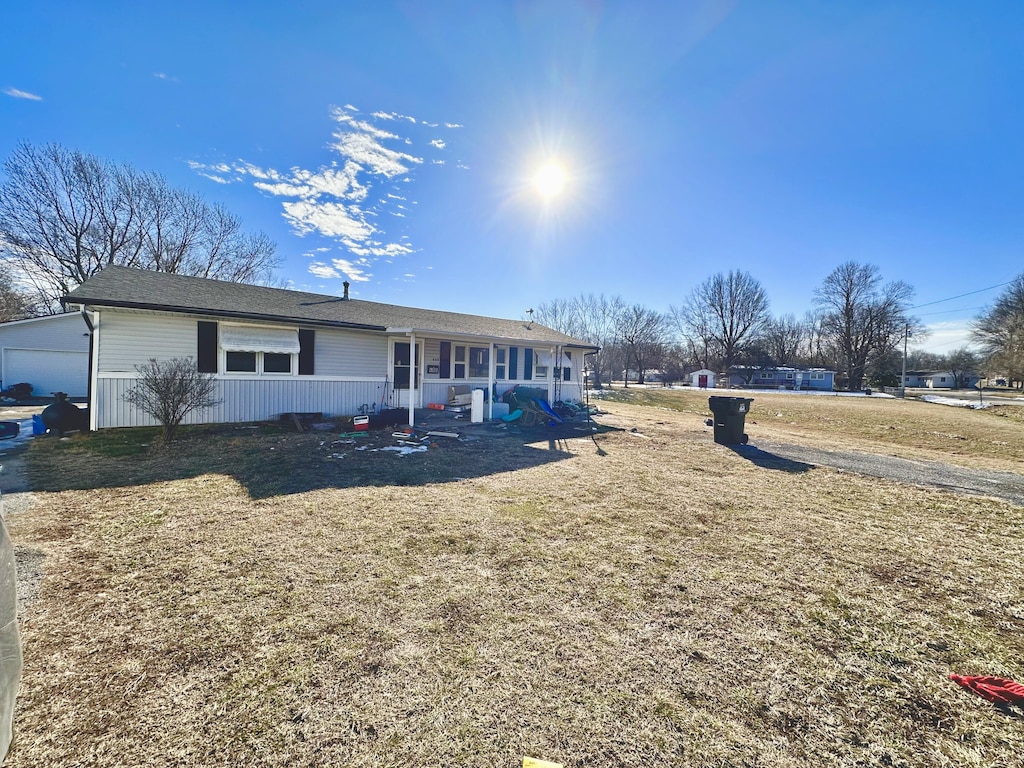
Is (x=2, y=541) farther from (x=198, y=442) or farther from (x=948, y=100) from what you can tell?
(x=948, y=100)

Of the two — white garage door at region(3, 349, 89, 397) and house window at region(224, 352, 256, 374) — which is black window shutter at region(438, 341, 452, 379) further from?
white garage door at region(3, 349, 89, 397)

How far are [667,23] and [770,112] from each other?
16.0 ft

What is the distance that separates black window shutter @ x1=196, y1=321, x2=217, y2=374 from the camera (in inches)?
383

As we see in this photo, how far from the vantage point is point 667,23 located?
8.53m

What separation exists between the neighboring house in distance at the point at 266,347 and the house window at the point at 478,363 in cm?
4

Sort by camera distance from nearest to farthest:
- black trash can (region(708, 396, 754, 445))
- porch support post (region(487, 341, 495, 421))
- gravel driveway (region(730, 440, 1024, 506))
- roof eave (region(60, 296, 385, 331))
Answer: gravel driveway (region(730, 440, 1024, 506)), roof eave (region(60, 296, 385, 331)), black trash can (region(708, 396, 754, 445)), porch support post (region(487, 341, 495, 421))

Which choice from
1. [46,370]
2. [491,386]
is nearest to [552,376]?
[491,386]

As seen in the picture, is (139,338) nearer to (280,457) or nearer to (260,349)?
(260,349)

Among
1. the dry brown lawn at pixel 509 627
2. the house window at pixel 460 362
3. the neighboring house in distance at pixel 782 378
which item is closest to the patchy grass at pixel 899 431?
the dry brown lawn at pixel 509 627

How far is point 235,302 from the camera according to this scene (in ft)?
34.8

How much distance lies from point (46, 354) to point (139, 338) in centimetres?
1501

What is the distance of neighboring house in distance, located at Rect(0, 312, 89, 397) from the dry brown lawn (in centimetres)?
1858

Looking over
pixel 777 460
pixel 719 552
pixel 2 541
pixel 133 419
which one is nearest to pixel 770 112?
pixel 777 460

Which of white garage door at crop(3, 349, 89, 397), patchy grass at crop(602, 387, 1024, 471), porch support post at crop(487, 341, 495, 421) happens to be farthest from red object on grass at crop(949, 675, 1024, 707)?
white garage door at crop(3, 349, 89, 397)
